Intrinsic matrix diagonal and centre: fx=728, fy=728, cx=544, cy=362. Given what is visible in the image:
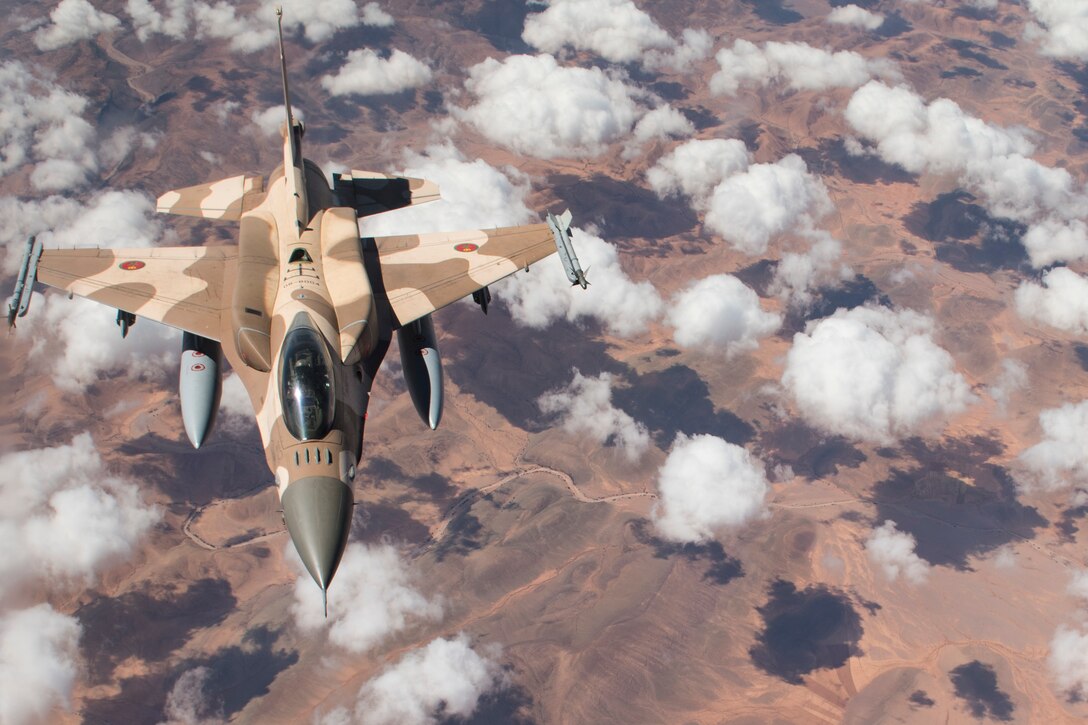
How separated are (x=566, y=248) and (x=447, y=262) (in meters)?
6.83

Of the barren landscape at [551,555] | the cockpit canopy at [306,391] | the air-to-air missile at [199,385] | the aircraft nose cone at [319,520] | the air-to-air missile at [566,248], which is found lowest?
the barren landscape at [551,555]

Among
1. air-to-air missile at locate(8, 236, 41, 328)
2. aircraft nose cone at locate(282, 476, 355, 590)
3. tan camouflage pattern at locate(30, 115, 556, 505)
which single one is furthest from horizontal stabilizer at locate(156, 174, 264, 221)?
aircraft nose cone at locate(282, 476, 355, 590)

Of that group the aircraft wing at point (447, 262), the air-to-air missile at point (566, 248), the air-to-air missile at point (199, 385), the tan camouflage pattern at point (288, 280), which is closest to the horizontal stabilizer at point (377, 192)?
the tan camouflage pattern at point (288, 280)

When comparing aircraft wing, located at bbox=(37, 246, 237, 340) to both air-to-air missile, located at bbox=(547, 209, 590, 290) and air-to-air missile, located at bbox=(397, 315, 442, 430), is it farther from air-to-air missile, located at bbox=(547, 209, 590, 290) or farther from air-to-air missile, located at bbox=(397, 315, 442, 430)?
air-to-air missile, located at bbox=(547, 209, 590, 290)

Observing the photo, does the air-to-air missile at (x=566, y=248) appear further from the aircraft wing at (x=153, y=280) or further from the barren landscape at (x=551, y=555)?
the barren landscape at (x=551, y=555)

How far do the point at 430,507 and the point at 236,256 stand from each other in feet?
406

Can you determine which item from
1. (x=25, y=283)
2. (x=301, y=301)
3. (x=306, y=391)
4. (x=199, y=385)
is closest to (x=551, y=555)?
(x=199, y=385)

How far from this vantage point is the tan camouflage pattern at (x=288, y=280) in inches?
1128

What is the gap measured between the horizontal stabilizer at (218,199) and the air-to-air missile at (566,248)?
1809 centimetres

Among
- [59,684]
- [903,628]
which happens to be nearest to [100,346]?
[59,684]

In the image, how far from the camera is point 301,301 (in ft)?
104

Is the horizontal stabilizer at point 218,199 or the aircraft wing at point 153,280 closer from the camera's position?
the aircraft wing at point 153,280

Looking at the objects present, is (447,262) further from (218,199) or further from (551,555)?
(551,555)

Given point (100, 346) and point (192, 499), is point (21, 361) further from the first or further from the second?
point (192, 499)
